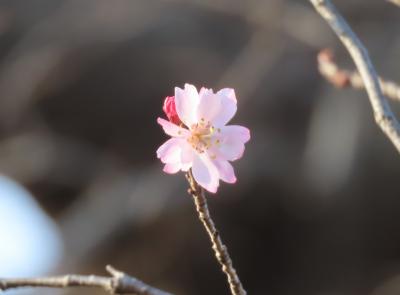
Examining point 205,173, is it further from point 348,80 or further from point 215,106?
point 348,80

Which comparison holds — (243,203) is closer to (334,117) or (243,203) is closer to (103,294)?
(334,117)

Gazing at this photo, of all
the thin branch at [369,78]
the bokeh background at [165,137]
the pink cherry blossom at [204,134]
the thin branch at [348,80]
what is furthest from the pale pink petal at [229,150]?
the bokeh background at [165,137]

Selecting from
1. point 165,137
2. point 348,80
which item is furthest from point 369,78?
point 165,137

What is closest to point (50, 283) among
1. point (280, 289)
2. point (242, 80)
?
point (242, 80)

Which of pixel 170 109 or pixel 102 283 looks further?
pixel 170 109

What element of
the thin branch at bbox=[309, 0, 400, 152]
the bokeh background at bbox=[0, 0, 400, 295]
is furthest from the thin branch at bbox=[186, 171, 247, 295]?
the bokeh background at bbox=[0, 0, 400, 295]

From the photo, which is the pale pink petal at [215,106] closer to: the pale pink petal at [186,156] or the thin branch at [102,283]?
the pale pink petal at [186,156]

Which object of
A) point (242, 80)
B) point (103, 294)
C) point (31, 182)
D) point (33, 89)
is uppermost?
point (33, 89)

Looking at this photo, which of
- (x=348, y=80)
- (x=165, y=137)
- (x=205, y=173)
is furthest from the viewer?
(x=165, y=137)
